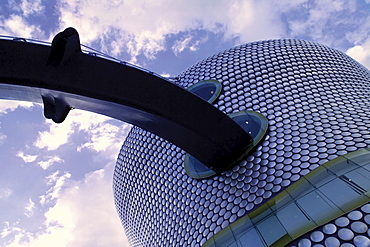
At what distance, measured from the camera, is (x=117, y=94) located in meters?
6.84

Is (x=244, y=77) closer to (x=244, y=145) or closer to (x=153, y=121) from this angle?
(x=244, y=145)

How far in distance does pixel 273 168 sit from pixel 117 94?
4.52 metres

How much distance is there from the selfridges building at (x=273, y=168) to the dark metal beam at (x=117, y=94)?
3.97 feet

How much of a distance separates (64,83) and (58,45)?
75 centimetres

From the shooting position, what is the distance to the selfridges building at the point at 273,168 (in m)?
5.86

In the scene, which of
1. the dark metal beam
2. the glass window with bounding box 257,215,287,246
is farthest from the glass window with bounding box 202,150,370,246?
the dark metal beam

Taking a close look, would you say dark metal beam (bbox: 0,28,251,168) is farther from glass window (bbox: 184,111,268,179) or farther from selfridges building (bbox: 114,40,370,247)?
Result: selfridges building (bbox: 114,40,370,247)

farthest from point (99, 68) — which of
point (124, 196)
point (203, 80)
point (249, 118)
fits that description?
point (124, 196)

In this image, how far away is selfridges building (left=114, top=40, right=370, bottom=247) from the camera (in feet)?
19.2

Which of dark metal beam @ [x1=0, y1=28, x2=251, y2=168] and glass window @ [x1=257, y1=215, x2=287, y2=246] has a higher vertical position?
dark metal beam @ [x1=0, y1=28, x2=251, y2=168]

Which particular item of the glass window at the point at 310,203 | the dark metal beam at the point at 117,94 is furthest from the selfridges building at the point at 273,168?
the dark metal beam at the point at 117,94

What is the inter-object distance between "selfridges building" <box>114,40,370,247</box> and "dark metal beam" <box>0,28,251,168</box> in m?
1.21

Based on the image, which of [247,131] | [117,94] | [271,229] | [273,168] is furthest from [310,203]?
[117,94]

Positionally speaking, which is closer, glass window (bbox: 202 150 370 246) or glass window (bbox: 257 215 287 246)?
glass window (bbox: 202 150 370 246)
